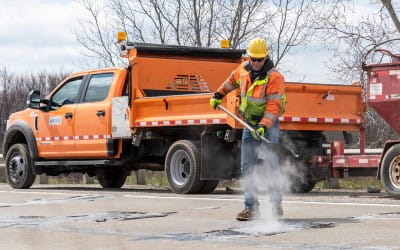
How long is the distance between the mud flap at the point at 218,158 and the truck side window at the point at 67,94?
129 inches

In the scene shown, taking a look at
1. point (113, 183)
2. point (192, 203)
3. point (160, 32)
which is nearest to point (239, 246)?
point (192, 203)

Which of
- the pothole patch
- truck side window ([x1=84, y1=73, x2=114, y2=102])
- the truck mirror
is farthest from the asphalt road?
the truck mirror

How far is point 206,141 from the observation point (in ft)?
45.7

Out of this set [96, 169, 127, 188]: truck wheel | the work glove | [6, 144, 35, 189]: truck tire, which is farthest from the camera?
[96, 169, 127, 188]: truck wheel

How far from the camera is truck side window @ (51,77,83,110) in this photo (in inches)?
639

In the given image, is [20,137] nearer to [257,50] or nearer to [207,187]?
[207,187]

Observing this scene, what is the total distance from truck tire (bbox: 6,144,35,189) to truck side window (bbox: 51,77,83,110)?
3.66 feet

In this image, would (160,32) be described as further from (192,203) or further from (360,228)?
(360,228)

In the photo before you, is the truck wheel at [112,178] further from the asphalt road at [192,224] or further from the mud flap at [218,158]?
the asphalt road at [192,224]

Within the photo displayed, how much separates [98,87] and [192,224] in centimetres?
671

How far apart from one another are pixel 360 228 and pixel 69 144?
8.56m

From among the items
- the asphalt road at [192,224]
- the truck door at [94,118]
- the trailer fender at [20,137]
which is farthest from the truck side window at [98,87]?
the asphalt road at [192,224]

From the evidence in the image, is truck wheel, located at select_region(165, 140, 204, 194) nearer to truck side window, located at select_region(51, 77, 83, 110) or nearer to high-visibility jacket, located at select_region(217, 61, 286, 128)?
truck side window, located at select_region(51, 77, 83, 110)

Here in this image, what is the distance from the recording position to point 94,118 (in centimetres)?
1559
